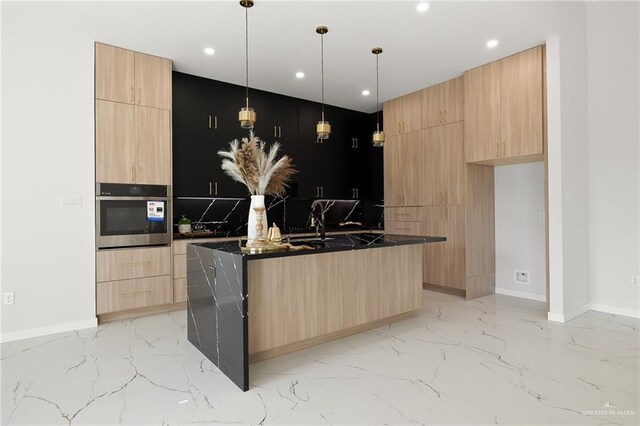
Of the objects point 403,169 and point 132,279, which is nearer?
point 132,279

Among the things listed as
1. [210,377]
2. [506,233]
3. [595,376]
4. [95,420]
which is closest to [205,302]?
[210,377]

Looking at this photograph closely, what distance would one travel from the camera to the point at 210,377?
2.44 meters

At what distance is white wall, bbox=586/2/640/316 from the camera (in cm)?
379

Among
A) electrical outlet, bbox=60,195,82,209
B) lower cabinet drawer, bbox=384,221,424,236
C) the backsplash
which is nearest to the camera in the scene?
electrical outlet, bbox=60,195,82,209

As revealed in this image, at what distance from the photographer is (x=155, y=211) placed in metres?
3.98

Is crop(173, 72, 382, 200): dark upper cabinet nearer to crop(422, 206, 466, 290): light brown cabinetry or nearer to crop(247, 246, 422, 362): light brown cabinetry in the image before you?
crop(422, 206, 466, 290): light brown cabinetry

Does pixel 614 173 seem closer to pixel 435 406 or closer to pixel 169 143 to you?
pixel 435 406

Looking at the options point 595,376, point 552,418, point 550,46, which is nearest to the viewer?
point 552,418

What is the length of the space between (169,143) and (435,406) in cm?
368

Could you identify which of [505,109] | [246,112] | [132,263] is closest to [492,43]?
[505,109]

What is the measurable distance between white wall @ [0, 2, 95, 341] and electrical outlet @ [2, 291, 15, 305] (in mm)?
34

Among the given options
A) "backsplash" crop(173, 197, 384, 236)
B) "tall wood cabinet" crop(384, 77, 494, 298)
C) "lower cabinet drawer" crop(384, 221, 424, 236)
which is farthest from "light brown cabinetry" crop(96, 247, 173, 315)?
"tall wood cabinet" crop(384, 77, 494, 298)

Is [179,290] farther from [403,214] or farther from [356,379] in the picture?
[403,214]

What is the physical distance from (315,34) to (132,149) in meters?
2.27
